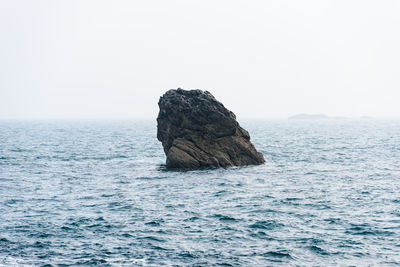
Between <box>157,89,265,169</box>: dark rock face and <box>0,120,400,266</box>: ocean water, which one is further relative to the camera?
<box>157,89,265,169</box>: dark rock face

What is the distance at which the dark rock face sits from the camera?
46.6m

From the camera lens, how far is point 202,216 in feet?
93.7

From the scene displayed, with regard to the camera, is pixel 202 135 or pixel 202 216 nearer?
pixel 202 216

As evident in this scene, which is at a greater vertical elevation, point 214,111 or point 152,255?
point 214,111

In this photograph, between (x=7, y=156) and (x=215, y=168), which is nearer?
(x=215, y=168)

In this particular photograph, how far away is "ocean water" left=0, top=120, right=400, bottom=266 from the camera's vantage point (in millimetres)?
21312

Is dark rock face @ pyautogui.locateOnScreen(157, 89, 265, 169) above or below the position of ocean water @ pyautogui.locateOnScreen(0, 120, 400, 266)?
above

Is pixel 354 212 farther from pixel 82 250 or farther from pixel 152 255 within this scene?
pixel 82 250

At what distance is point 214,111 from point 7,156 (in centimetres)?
3410

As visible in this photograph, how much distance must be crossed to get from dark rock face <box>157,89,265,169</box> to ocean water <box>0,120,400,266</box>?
6.43ft

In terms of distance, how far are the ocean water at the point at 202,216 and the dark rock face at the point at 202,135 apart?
1.96 m

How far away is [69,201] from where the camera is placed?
1303 inches

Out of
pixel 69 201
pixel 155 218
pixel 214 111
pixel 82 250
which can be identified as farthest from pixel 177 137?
pixel 82 250

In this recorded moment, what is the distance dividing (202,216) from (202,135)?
19.1 metres
